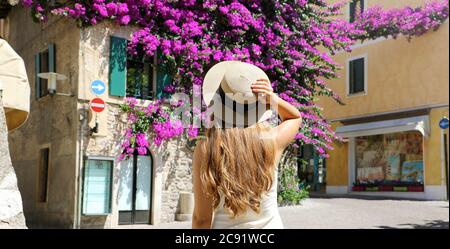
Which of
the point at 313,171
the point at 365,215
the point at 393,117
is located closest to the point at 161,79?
the point at 365,215

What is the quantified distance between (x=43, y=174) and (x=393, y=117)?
443 inches

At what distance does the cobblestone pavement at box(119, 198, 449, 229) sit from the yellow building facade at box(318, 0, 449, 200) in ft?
7.46

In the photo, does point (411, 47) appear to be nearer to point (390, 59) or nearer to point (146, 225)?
point (390, 59)

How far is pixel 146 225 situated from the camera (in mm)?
12688

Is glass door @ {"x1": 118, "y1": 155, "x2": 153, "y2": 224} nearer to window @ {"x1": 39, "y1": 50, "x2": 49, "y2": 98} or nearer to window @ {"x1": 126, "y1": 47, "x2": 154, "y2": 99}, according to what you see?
window @ {"x1": 126, "y1": 47, "x2": 154, "y2": 99}

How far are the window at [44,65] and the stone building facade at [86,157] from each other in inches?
1.0

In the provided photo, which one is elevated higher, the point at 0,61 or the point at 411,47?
the point at 411,47

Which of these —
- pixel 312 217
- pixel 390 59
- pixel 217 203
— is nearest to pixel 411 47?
pixel 390 59

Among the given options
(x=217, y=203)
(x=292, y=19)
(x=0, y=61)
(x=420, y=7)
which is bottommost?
(x=217, y=203)

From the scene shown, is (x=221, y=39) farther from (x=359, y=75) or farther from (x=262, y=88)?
(x=262, y=88)

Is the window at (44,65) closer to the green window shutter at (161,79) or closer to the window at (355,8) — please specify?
the green window shutter at (161,79)

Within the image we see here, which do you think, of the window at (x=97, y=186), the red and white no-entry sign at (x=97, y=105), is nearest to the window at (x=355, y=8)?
the red and white no-entry sign at (x=97, y=105)

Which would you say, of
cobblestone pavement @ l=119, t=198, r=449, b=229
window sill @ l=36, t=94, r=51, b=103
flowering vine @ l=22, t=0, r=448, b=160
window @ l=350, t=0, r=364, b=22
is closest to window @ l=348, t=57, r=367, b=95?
window @ l=350, t=0, r=364, b=22
